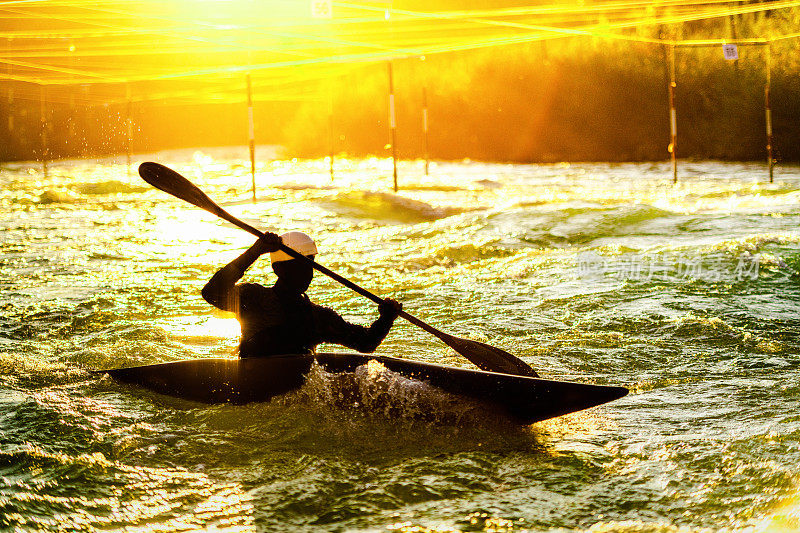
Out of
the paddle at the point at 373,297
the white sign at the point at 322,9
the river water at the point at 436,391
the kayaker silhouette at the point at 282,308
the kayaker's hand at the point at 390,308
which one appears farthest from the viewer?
the white sign at the point at 322,9

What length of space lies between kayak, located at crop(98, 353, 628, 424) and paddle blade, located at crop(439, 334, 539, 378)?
1.73ft

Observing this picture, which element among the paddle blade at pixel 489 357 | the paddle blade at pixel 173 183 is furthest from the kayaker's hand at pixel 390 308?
the paddle blade at pixel 173 183

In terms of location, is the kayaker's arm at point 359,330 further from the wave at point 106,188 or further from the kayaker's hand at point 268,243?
the wave at point 106,188

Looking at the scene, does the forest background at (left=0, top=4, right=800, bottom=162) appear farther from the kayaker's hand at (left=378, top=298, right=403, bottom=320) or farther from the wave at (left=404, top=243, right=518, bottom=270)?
the kayaker's hand at (left=378, top=298, right=403, bottom=320)

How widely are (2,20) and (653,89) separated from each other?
18413 mm

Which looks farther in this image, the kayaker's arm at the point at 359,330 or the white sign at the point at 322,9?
the white sign at the point at 322,9

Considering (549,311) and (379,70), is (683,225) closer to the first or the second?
(549,311)

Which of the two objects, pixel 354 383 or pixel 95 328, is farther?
pixel 95 328

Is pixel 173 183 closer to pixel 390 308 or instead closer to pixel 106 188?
pixel 390 308

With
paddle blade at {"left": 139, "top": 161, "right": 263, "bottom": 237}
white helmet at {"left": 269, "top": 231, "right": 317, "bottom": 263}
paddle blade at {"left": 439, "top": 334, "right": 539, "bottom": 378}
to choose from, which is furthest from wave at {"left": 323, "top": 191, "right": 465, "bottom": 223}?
white helmet at {"left": 269, "top": 231, "right": 317, "bottom": 263}

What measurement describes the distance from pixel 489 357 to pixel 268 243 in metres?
1.66

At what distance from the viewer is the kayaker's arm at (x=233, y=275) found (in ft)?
14.9

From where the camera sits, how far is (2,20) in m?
11.4

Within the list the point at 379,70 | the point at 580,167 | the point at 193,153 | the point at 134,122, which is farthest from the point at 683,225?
the point at 193,153
